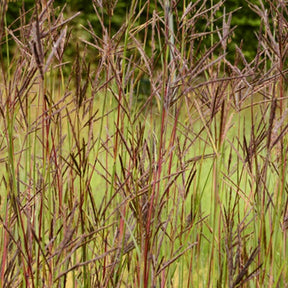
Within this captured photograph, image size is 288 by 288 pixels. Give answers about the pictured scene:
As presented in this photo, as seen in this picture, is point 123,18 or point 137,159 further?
point 123,18

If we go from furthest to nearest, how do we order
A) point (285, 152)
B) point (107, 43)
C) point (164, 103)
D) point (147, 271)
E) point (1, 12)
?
point (107, 43), point (285, 152), point (147, 271), point (164, 103), point (1, 12)

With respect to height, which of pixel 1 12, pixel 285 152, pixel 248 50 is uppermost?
pixel 1 12

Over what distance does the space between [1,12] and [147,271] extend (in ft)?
1.86

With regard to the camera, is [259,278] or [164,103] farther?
[259,278]

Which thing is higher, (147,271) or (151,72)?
(151,72)

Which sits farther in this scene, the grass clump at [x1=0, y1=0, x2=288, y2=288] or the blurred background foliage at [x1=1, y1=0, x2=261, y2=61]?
the blurred background foliage at [x1=1, y1=0, x2=261, y2=61]

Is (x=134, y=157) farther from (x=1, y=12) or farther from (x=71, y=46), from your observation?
(x=71, y=46)

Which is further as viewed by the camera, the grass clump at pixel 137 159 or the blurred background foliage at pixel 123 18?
the blurred background foliage at pixel 123 18

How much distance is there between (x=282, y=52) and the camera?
1185 mm

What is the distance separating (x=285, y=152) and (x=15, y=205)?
1.91 ft

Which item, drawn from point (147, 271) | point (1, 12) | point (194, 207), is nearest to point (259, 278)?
point (194, 207)

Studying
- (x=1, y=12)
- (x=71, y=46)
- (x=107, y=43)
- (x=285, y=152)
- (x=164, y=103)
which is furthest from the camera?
(x=71, y=46)

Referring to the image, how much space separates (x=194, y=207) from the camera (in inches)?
59.4

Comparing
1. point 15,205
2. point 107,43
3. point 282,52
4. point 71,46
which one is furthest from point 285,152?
point 71,46
